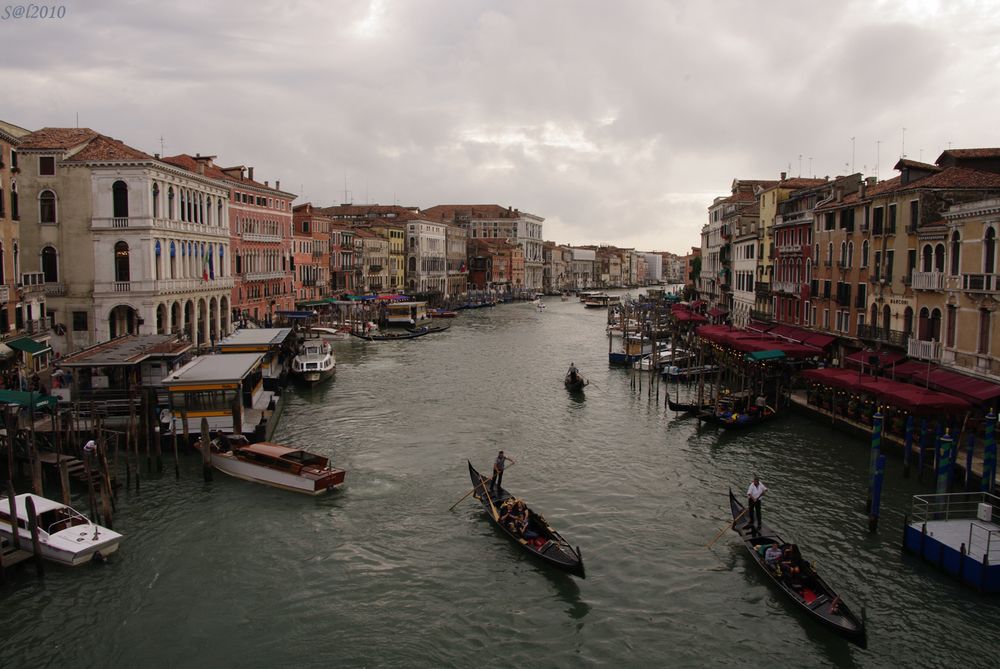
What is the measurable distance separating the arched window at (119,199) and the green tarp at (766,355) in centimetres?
2147

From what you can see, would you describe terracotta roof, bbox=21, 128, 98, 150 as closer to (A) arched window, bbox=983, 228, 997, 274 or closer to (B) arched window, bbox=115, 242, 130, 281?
(B) arched window, bbox=115, 242, 130, 281

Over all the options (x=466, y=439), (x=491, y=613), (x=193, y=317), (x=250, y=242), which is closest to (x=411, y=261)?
(x=250, y=242)

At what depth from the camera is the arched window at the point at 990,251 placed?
17703 mm

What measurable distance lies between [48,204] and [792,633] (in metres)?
25.9

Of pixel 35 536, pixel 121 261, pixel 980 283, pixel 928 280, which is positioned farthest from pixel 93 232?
pixel 980 283

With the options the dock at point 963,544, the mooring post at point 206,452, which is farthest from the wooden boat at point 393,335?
the dock at point 963,544

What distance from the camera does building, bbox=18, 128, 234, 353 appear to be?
25.8 meters

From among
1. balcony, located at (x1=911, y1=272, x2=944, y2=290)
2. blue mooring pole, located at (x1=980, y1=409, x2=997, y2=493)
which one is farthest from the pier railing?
balcony, located at (x1=911, y1=272, x2=944, y2=290)

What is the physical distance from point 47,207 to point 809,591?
84.7 ft

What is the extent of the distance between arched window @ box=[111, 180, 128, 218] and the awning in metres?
6.03

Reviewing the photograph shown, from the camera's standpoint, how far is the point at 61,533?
1233 cm

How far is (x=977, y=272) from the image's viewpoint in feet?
60.0

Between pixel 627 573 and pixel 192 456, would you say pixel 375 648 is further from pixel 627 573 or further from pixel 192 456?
pixel 192 456

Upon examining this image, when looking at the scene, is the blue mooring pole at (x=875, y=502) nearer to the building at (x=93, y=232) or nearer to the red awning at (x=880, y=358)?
the red awning at (x=880, y=358)
